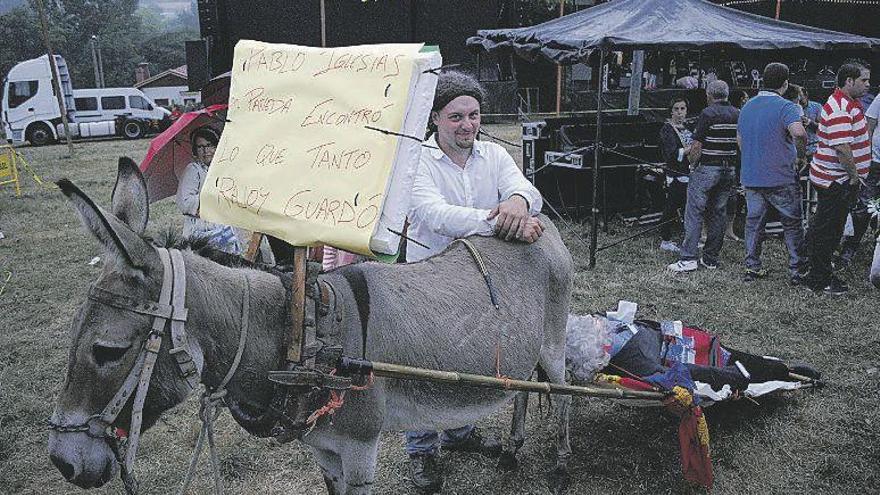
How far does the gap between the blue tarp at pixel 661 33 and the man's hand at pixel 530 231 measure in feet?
16.7

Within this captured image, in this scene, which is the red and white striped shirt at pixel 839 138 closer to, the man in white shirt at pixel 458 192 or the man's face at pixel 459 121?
the man in white shirt at pixel 458 192

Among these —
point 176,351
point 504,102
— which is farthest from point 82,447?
point 504,102

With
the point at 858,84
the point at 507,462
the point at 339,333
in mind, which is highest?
the point at 858,84

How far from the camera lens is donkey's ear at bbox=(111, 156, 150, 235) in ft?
6.97

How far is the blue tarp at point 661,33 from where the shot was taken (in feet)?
25.1

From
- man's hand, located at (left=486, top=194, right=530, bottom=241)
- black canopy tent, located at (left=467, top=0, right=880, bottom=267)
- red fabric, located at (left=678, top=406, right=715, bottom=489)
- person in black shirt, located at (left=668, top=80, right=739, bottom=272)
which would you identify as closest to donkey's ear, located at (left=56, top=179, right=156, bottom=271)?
man's hand, located at (left=486, top=194, right=530, bottom=241)

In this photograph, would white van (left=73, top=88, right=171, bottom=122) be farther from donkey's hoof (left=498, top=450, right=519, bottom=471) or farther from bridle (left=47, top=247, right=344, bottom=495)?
bridle (left=47, top=247, right=344, bottom=495)

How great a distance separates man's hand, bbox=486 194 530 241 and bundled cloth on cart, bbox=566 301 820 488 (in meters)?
1.10

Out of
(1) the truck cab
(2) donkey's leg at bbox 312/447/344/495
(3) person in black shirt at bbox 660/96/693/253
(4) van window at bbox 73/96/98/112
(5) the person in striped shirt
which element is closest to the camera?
(2) donkey's leg at bbox 312/447/344/495

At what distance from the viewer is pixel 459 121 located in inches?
123

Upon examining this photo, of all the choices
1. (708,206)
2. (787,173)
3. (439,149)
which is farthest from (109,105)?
(439,149)

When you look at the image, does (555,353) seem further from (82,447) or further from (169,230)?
(82,447)

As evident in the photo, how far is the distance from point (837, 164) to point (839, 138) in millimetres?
268

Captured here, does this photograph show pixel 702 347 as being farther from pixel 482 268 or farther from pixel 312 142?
pixel 312 142
